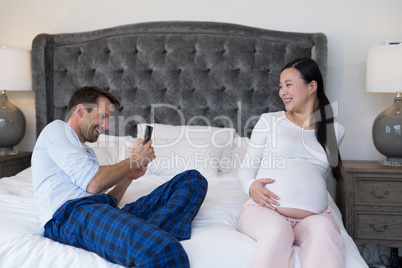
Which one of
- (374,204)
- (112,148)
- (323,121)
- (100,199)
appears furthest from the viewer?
(112,148)

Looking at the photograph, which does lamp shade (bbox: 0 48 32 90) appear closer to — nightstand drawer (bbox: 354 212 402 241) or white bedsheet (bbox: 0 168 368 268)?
white bedsheet (bbox: 0 168 368 268)

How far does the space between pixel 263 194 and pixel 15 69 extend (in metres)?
2.28

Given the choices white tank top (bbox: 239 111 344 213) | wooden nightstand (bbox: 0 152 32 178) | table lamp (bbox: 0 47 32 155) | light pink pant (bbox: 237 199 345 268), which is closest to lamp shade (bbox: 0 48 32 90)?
table lamp (bbox: 0 47 32 155)

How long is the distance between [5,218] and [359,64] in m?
2.49

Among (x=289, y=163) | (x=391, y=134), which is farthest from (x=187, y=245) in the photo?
(x=391, y=134)

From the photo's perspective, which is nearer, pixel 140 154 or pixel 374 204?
pixel 140 154

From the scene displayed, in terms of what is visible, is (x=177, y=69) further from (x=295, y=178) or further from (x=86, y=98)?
(x=295, y=178)

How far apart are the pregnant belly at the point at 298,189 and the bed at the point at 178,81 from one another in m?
0.77

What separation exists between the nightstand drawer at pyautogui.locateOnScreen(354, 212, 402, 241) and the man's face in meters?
1.61

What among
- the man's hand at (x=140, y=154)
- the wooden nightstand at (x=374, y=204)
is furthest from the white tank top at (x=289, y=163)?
the wooden nightstand at (x=374, y=204)

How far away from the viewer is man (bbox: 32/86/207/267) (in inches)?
52.2

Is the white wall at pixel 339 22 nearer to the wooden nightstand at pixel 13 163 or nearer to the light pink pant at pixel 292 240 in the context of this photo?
the wooden nightstand at pixel 13 163

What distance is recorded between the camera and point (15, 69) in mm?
3098

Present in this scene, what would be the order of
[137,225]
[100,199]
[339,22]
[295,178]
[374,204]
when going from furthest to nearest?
[339,22] → [374,204] → [295,178] → [100,199] → [137,225]
